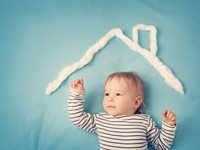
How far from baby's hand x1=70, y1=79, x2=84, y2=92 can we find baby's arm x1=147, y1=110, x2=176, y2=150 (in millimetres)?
250

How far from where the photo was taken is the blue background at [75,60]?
119 centimetres

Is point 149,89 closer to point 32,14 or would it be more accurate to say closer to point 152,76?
point 152,76

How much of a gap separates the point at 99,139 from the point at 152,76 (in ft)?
0.91

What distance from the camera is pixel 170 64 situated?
1207 mm

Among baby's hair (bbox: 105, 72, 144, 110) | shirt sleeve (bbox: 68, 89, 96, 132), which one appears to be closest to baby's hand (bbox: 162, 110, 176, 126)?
baby's hair (bbox: 105, 72, 144, 110)

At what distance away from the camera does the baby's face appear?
3.65 ft

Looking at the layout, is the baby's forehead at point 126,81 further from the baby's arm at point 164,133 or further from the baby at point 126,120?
the baby's arm at point 164,133

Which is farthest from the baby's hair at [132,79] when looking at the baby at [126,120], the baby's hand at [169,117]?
the baby's hand at [169,117]

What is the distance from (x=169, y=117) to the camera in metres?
1.07

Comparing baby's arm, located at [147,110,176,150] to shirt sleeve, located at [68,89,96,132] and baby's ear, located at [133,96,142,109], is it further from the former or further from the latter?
shirt sleeve, located at [68,89,96,132]

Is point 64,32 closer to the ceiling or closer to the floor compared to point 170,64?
closer to the ceiling

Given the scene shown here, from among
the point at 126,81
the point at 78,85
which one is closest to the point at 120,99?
the point at 126,81

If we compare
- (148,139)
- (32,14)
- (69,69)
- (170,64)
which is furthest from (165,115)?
(32,14)

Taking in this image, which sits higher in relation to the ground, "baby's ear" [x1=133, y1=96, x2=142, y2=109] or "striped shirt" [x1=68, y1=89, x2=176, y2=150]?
"baby's ear" [x1=133, y1=96, x2=142, y2=109]
